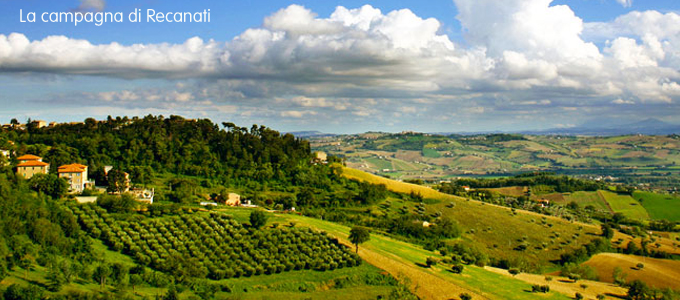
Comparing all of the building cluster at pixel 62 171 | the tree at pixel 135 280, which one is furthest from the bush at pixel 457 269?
the building cluster at pixel 62 171

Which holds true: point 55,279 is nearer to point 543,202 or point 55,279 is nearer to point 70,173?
point 70,173

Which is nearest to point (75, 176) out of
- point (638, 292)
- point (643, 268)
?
point (638, 292)

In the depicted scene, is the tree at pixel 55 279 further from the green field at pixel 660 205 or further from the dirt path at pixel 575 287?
the green field at pixel 660 205

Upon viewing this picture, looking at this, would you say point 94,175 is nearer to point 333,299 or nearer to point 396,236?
point 396,236

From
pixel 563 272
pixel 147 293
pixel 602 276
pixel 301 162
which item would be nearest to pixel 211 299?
pixel 147 293

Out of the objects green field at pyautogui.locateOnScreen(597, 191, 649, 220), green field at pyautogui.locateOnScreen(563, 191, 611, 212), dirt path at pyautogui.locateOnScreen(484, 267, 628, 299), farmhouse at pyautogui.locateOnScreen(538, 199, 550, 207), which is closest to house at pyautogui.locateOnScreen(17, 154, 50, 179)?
dirt path at pyautogui.locateOnScreen(484, 267, 628, 299)

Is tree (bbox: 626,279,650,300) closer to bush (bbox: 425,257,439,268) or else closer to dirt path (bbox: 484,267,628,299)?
dirt path (bbox: 484,267,628,299)
